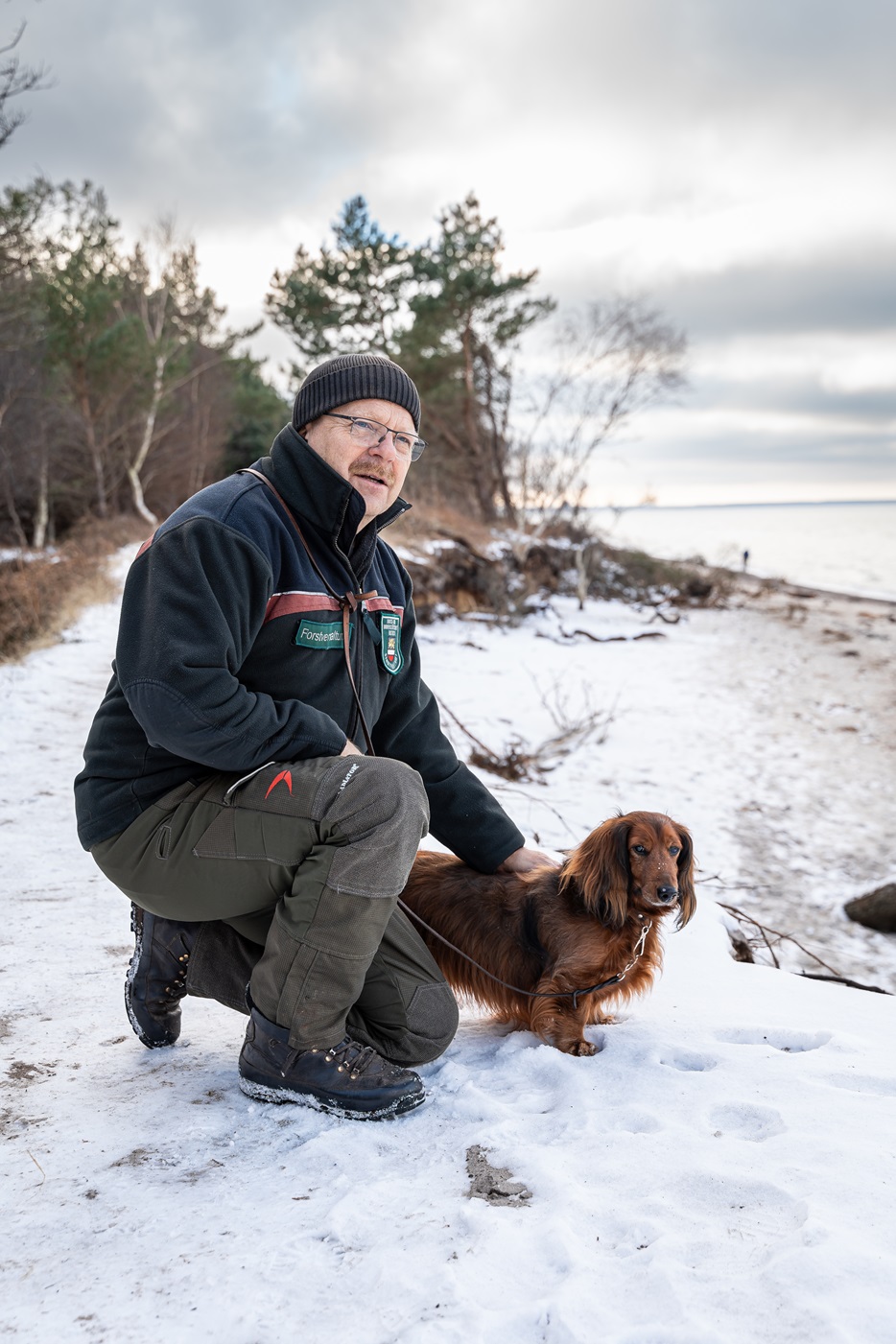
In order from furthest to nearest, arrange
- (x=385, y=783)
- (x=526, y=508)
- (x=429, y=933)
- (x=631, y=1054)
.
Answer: (x=526, y=508)
(x=429, y=933)
(x=631, y=1054)
(x=385, y=783)

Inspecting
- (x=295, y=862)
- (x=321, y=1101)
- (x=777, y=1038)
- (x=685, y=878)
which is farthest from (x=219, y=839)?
(x=777, y=1038)

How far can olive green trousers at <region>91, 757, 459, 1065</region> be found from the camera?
2.19 metres

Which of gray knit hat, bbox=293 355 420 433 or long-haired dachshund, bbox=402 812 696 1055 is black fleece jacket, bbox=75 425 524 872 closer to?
gray knit hat, bbox=293 355 420 433

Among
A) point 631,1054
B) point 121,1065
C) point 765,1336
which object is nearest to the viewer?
point 765,1336

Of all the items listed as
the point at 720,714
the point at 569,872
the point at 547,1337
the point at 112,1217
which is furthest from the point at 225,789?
the point at 720,714

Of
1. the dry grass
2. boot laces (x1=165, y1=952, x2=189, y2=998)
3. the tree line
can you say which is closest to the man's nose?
boot laces (x1=165, y1=952, x2=189, y2=998)

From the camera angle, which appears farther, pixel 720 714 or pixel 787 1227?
pixel 720 714

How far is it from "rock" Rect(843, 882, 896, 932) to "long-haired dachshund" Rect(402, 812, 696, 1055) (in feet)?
12.1

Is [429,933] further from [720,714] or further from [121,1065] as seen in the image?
[720,714]

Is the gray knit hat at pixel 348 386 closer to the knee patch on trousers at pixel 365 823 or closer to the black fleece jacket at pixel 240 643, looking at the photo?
the black fleece jacket at pixel 240 643

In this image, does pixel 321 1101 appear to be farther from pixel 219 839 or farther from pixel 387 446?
pixel 387 446

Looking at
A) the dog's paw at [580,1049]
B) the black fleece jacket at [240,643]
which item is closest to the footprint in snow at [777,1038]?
the dog's paw at [580,1049]

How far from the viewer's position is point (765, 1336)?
1448 mm

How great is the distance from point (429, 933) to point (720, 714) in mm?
8899
